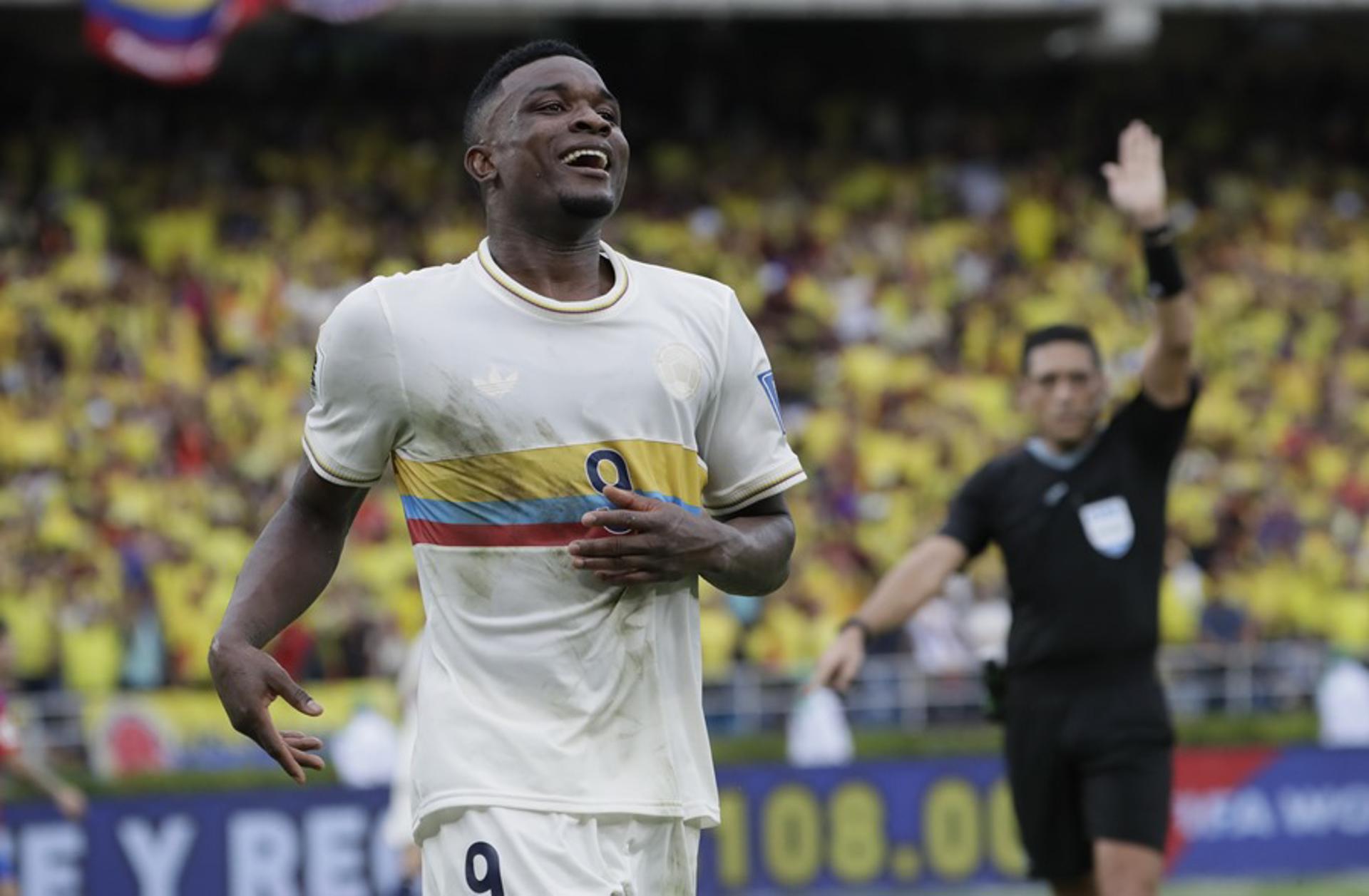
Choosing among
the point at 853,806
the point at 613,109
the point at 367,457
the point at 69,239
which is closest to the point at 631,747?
the point at 367,457

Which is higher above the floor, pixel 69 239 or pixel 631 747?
pixel 69 239

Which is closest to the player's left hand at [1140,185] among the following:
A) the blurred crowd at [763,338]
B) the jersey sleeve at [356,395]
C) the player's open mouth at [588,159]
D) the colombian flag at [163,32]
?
the player's open mouth at [588,159]

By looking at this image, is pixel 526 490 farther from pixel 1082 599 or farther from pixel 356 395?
pixel 1082 599

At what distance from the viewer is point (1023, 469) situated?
27.1 ft

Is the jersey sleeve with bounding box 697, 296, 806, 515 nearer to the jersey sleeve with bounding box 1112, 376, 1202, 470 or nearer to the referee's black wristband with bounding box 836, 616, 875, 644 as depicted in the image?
the referee's black wristband with bounding box 836, 616, 875, 644

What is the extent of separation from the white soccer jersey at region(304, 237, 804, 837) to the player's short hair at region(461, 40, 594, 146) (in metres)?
0.30

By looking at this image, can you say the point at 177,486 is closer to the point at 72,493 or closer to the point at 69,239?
the point at 72,493

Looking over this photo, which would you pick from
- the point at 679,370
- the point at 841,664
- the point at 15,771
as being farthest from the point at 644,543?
the point at 15,771

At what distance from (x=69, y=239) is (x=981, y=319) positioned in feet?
29.9

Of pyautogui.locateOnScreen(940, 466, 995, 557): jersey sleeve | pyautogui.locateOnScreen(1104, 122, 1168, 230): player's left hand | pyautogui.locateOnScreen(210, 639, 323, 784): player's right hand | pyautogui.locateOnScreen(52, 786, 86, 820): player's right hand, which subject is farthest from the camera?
pyautogui.locateOnScreen(52, 786, 86, 820): player's right hand

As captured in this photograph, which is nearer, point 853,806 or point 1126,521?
point 1126,521

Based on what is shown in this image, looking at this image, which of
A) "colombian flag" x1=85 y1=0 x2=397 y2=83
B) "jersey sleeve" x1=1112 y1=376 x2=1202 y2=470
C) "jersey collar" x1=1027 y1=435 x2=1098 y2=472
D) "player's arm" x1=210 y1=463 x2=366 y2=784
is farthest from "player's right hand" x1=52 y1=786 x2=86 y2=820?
"colombian flag" x1=85 y1=0 x2=397 y2=83

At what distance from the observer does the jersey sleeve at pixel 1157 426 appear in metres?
7.89

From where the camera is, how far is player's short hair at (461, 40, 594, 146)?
15.5 ft
